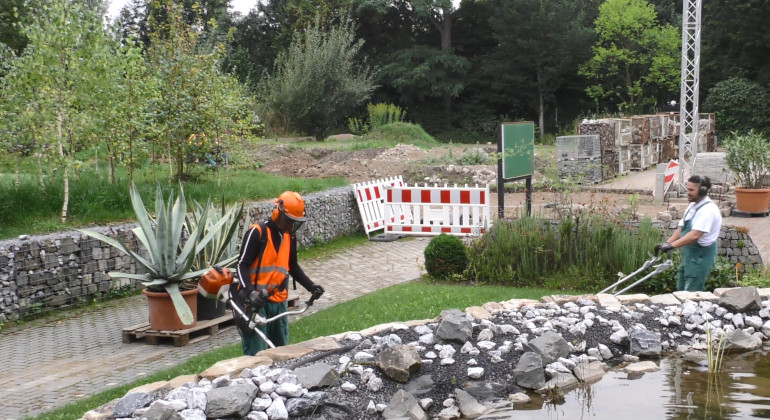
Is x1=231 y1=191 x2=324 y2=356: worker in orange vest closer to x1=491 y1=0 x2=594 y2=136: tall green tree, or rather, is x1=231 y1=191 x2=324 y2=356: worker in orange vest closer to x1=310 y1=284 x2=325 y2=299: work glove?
x1=310 y1=284 x2=325 y2=299: work glove

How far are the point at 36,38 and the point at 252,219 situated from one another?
13.6 ft

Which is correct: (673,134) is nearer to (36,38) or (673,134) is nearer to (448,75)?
(448,75)

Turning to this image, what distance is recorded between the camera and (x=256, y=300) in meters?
6.13

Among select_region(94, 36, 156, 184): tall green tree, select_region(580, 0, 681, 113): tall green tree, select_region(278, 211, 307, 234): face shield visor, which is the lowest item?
select_region(278, 211, 307, 234): face shield visor

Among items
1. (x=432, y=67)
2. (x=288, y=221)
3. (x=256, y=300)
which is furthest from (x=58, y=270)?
(x=432, y=67)

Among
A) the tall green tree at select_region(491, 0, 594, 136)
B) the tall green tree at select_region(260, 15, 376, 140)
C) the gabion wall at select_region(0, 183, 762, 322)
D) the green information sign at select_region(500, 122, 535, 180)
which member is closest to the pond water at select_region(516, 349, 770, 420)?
the gabion wall at select_region(0, 183, 762, 322)

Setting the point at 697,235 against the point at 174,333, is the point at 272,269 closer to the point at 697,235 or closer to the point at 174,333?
the point at 174,333

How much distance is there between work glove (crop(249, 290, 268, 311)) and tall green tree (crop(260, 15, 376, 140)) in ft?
91.1

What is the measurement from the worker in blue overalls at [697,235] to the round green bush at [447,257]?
3.30 metres

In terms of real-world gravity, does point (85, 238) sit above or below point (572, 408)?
above

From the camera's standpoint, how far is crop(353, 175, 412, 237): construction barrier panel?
15.7 metres

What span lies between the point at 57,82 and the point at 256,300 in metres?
Result: 6.85

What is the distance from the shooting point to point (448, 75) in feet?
157

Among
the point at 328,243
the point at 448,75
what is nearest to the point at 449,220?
the point at 328,243
